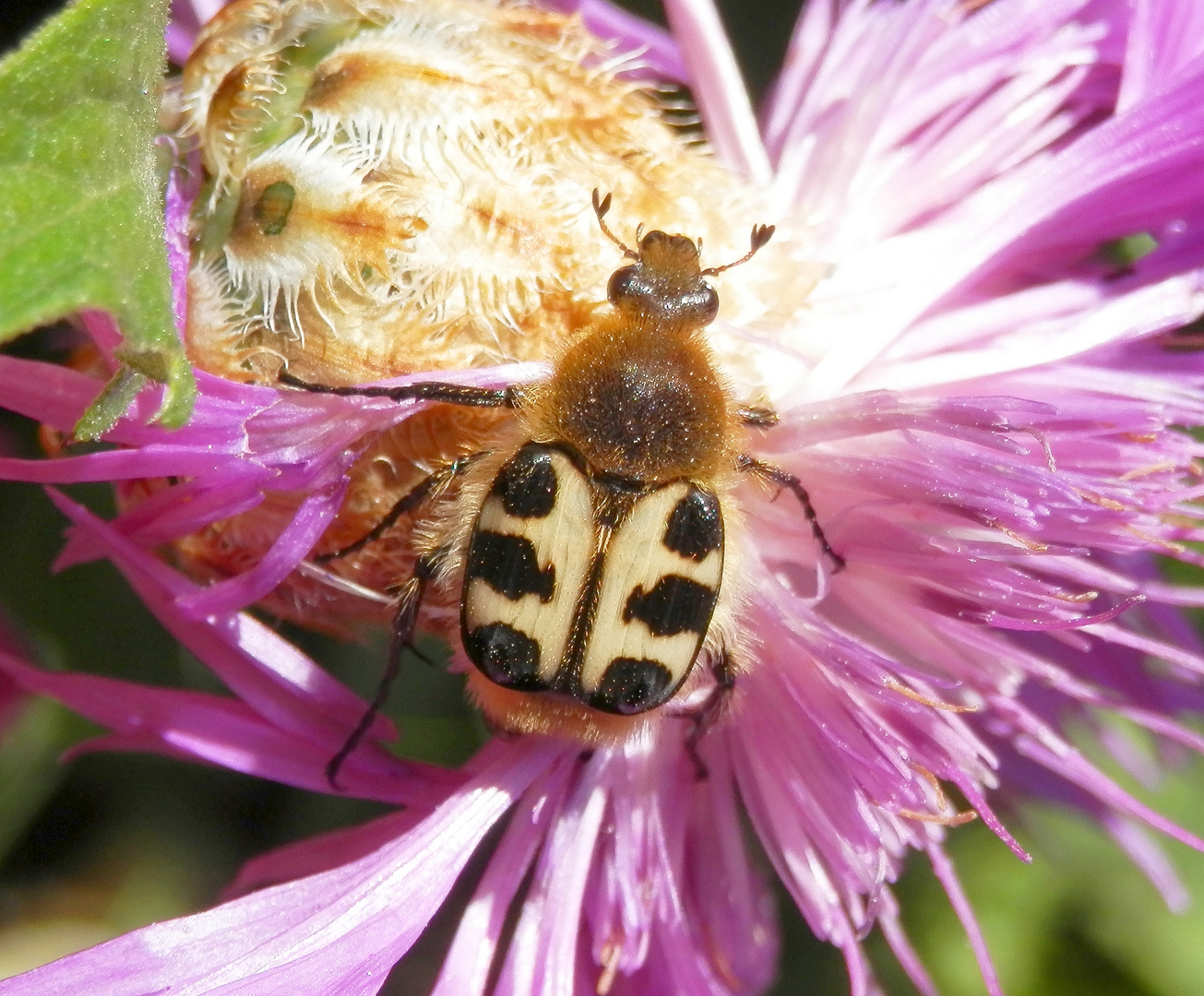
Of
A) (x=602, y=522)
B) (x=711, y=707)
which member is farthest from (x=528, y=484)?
(x=711, y=707)

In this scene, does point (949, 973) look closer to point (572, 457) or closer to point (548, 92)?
point (572, 457)

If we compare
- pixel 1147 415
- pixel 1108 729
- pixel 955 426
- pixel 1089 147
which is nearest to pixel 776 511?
pixel 955 426

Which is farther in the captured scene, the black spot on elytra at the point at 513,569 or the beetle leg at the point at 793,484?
the beetle leg at the point at 793,484

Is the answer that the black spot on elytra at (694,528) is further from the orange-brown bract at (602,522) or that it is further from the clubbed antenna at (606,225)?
the clubbed antenna at (606,225)

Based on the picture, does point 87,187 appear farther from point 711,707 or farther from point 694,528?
point 711,707

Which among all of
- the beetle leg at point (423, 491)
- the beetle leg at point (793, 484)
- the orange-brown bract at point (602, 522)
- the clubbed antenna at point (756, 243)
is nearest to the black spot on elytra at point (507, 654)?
the orange-brown bract at point (602, 522)
